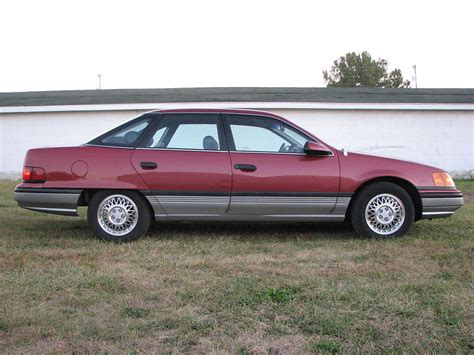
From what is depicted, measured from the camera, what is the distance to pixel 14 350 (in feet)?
9.64

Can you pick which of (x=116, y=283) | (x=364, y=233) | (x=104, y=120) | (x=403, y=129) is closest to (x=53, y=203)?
(x=116, y=283)

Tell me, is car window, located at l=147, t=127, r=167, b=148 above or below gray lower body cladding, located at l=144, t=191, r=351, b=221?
above

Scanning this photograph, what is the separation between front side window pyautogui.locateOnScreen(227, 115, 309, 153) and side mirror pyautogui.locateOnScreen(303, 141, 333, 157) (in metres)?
0.14

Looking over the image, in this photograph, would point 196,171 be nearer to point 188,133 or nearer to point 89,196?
point 188,133

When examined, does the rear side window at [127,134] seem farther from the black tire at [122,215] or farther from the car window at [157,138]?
the black tire at [122,215]

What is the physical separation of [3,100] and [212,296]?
45.8ft

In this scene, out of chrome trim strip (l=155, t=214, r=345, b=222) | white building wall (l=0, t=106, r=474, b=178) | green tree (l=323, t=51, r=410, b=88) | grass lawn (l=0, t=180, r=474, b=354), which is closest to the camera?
grass lawn (l=0, t=180, r=474, b=354)

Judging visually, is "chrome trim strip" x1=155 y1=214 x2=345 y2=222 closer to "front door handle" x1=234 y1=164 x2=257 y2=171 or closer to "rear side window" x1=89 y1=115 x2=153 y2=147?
"front door handle" x1=234 y1=164 x2=257 y2=171

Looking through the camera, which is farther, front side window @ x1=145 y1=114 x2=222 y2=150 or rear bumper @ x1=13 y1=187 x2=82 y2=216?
front side window @ x1=145 y1=114 x2=222 y2=150

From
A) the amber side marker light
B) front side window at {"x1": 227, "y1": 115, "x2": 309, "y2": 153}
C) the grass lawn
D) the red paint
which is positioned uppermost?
front side window at {"x1": 227, "y1": 115, "x2": 309, "y2": 153}

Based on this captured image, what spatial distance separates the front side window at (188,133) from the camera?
585cm

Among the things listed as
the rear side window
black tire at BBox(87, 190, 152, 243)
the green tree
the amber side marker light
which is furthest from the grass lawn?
the green tree

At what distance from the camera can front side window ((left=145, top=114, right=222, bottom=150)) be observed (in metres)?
5.85

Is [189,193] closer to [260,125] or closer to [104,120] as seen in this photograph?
[260,125]
